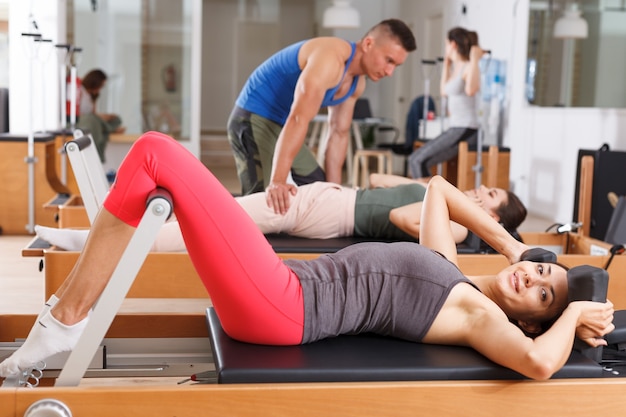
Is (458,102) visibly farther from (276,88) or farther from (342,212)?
(342,212)

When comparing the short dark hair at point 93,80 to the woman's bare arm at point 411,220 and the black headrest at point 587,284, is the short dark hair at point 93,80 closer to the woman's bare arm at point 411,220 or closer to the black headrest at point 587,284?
the woman's bare arm at point 411,220

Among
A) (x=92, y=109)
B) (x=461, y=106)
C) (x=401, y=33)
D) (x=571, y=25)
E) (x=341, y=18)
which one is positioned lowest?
(x=92, y=109)

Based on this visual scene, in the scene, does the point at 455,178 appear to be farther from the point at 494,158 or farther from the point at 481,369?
the point at 481,369

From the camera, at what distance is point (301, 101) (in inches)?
114

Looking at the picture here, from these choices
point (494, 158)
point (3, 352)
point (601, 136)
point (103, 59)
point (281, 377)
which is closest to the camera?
point (281, 377)

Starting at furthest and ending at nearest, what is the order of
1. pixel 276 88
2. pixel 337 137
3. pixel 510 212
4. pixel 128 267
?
pixel 337 137 < pixel 276 88 < pixel 510 212 < pixel 128 267

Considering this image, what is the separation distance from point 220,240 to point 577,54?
4.95m

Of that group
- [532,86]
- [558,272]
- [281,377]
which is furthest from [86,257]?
[532,86]

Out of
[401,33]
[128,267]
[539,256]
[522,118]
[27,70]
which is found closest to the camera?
[128,267]

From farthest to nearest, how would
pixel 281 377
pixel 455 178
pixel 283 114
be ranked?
1. pixel 455 178
2. pixel 283 114
3. pixel 281 377

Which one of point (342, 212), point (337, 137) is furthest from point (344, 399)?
point (337, 137)

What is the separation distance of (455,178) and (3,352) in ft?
15.4

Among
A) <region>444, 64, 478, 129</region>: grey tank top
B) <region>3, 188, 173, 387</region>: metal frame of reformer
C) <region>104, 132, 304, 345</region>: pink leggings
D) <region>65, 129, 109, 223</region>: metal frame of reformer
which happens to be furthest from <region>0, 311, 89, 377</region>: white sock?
<region>444, 64, 478, 129</region>: grey tank top

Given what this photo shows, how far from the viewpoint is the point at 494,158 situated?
5750 mm
